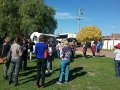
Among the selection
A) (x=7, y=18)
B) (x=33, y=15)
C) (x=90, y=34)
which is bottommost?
(x=90, y=34)

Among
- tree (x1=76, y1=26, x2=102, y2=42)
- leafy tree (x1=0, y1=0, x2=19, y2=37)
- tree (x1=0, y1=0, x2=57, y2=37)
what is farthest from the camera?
tree (x1=76, y1=26, x2=102, y2=42)

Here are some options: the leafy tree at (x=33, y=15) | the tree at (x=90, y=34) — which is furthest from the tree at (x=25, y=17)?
the tree at (x=90, y=34)

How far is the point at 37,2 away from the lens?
1495 inches

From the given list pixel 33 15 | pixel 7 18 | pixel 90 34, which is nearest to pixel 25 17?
pixel 33 15

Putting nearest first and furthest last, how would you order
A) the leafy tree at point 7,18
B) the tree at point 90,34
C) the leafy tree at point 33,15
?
the leafy tree at point 7,18
the leafy tree at point 33,15
the tree at point 90,34

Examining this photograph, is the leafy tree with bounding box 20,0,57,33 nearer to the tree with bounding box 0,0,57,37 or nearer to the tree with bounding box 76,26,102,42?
the tree with bounding box 0,0,57,37

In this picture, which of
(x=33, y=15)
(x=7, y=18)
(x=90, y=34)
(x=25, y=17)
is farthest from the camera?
(x=90, y=34)

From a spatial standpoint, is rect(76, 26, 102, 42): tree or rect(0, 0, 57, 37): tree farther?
rect(76, 26, 102, 42): tree

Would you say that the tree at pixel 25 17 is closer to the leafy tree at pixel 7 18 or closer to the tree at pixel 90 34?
the leafy tree at pixel 7 18

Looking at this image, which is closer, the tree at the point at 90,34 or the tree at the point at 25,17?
the tree at the point at 25,17

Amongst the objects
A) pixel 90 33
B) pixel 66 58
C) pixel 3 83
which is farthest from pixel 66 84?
pixel 90 33

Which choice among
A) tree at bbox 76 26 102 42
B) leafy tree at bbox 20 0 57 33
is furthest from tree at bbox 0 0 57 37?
tree at bbox 76 26 102 42

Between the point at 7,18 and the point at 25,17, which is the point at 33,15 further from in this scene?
the point at 7,18

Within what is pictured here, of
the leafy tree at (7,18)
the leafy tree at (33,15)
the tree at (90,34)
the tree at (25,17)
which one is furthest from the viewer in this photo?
the tree at (90,34)
